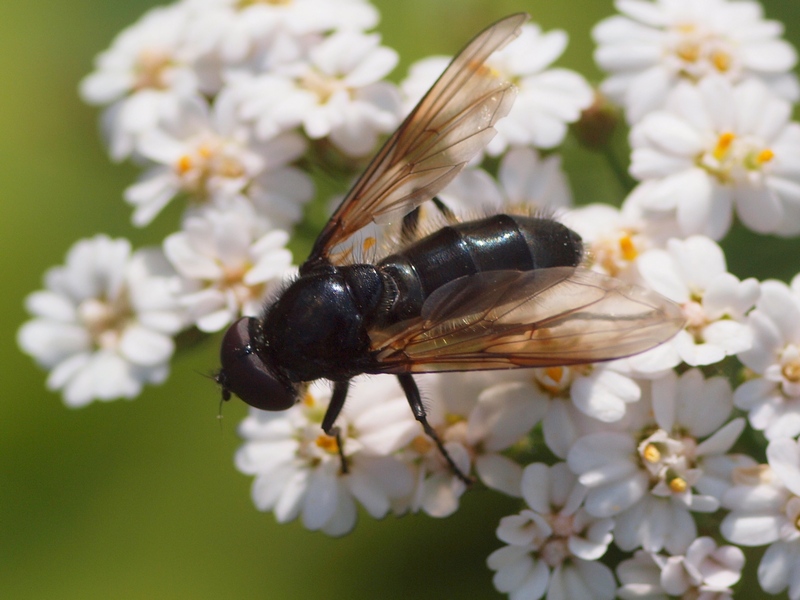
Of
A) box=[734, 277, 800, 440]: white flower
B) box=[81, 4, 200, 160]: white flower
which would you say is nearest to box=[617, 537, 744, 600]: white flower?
box=[734, 277, 800, 440]: white flower

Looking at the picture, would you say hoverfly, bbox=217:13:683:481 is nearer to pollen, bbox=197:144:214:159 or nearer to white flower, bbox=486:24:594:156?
white flower, bbox=486:24:594:156

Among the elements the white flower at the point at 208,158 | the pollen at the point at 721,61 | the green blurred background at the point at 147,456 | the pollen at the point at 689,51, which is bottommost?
the green blurred background at the point at 147,456

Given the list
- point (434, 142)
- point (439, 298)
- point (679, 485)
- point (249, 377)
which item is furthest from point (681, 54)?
point (249, 377)

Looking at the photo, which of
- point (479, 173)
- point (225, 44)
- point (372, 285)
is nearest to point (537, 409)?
point (372, 285)

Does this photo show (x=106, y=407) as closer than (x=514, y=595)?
No

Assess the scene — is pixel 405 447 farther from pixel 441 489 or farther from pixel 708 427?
pixel 708 427

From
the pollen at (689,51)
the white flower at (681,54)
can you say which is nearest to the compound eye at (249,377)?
the white flower at (681,54)

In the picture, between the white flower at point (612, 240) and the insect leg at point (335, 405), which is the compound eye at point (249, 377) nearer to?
the insect leg at point (335, 405)
